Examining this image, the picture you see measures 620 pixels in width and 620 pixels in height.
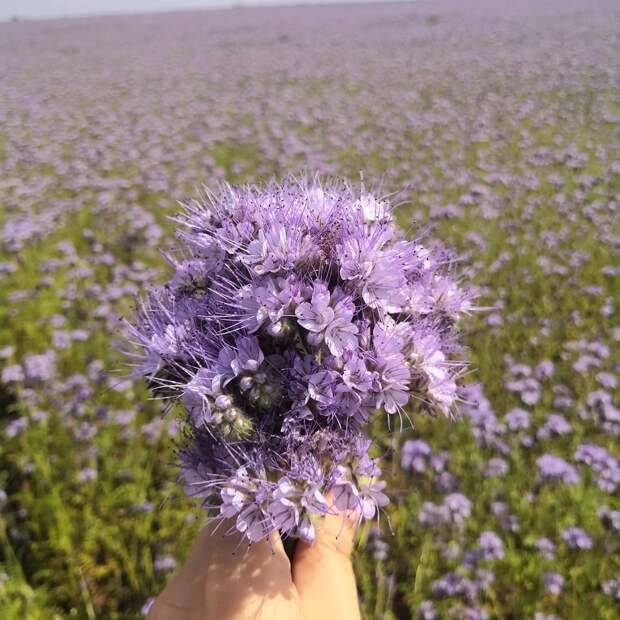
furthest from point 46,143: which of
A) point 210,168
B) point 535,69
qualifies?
point 535,69

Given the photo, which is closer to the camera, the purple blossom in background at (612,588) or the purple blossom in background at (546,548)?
the purple blossom in background at (612,588)

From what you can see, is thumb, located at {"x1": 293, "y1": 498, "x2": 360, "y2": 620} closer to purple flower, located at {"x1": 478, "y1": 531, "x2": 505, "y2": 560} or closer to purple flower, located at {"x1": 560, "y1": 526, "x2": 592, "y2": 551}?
purple flower, located at {"x1": 478, "y1": 531, "x2": 505, "y2": 560}

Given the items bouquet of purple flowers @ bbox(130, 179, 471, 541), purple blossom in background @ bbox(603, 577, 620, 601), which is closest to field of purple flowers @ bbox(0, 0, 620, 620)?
purple blossom in background @ bbox(603, 577, 620, 601)

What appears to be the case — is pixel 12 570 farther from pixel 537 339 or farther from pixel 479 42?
pixel 479 42

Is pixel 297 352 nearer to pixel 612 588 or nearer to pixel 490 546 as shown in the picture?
pixel 490 546

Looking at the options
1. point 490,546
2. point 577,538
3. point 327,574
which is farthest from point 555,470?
point 327,574

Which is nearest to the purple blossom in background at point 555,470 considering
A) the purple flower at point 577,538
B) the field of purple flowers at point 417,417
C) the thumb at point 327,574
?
the field of purple flowers at point 417,417

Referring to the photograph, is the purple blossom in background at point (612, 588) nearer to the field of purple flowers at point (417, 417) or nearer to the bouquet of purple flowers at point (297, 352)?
the field of purple flowers at point (417, 417)
